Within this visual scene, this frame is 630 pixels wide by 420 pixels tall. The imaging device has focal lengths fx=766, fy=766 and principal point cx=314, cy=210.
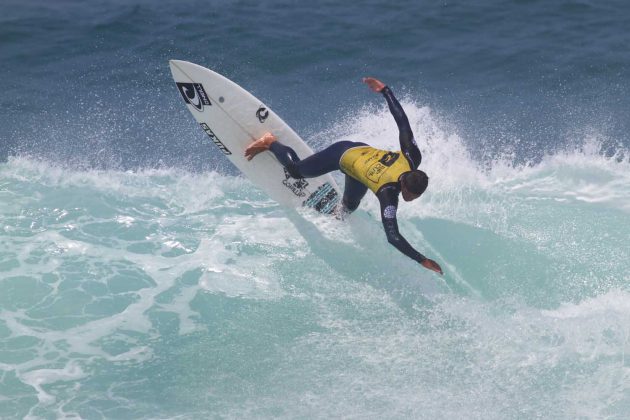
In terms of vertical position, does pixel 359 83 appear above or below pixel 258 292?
above

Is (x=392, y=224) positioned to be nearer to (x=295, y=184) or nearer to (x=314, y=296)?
→ (x=314, y=296)

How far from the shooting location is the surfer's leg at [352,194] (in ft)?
A: 25.8

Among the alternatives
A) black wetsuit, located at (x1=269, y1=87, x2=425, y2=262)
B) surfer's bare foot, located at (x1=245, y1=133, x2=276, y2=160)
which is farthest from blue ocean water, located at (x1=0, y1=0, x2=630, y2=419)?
surfer's bare foot, located at (x1=245, y1=133, x2=276, y2=160)

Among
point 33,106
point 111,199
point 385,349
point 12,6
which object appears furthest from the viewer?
point 12,6

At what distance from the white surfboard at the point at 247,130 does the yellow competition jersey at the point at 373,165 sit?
958 millimetres

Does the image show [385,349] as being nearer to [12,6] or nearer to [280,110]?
[280,110]

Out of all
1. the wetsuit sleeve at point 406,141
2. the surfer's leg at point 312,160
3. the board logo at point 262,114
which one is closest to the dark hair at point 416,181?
the wetsuit sleeve at point 406,141


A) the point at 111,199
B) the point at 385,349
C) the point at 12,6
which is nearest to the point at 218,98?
the point at 111,199

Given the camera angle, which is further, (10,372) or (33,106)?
(33,106)

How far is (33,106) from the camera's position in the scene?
39.4 ft

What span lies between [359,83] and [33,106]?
5.19m

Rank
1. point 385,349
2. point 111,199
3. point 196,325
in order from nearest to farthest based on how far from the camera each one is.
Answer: point 385,349, point 196,325, point 111,199

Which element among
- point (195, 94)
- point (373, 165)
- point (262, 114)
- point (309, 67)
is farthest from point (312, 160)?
point (309, 67)

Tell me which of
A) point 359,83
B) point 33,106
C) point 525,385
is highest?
point 359,83
